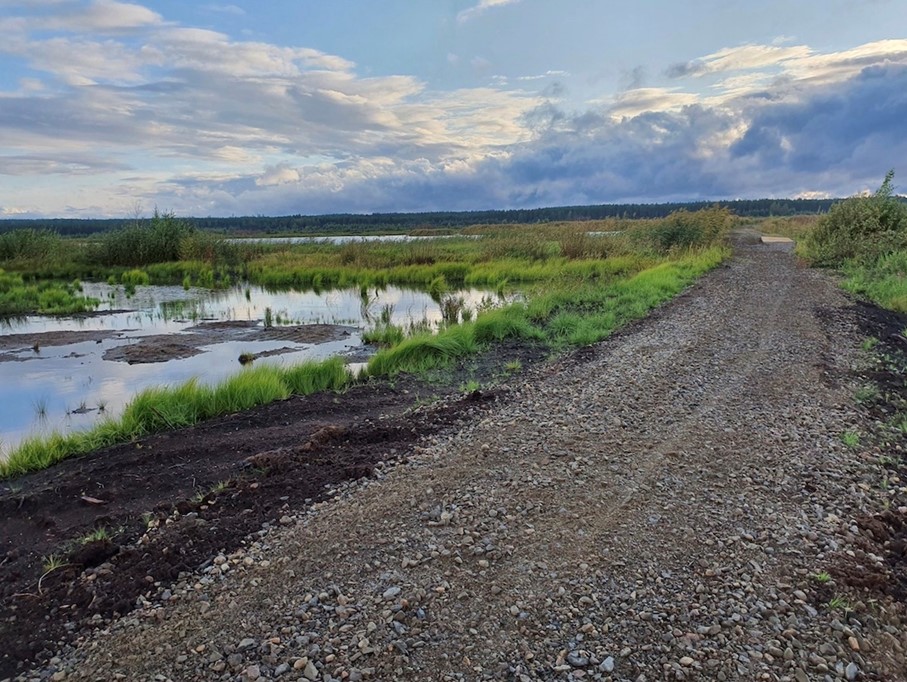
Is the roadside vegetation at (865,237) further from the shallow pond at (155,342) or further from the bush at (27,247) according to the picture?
the bush at (27,247)

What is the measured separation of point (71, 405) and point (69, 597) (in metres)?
7.08

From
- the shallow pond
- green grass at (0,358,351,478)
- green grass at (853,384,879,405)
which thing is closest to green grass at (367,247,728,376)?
green grass at (0,358,351,478)

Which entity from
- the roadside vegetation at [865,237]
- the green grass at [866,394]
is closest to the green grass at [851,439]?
the green grass at [866,394]

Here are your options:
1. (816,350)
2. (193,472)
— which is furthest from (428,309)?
(193,472)

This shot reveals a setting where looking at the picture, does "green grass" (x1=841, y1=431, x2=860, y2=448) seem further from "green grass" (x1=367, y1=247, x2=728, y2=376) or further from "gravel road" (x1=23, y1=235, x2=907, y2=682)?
"green grass" (x1=367, y1=247, x2=728, y2=376)

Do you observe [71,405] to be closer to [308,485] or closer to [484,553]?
[308,485]

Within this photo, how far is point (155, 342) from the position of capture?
14227 millimetres

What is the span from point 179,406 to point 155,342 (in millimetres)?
7686

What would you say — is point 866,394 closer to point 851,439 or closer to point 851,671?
point 851,439

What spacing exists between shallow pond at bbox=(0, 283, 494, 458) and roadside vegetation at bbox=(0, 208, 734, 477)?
128 centimetres

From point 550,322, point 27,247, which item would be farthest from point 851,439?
point 27,247

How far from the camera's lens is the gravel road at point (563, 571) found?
9.94ft

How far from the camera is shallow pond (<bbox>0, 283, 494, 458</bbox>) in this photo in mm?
9914

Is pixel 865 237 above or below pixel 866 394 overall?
above
